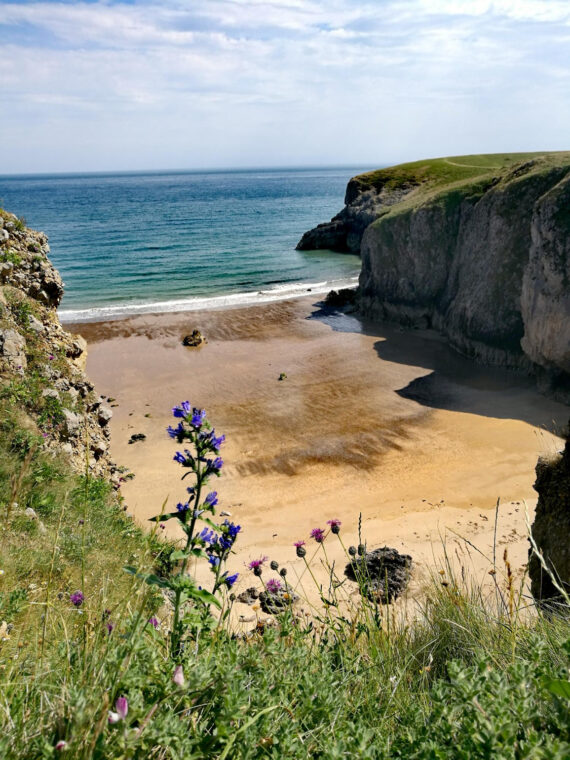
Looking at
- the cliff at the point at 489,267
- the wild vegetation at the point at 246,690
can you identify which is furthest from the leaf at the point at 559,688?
the cliff at the point at 489,267

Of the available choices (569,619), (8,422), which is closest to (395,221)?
(8,422)

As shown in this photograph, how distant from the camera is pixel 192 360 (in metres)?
23.7

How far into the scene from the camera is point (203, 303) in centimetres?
3369

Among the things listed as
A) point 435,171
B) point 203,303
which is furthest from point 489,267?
point 435,171

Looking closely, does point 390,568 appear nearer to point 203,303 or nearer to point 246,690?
point 246,690

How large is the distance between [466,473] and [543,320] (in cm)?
724

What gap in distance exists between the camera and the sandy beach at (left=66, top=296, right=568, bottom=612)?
11.2m

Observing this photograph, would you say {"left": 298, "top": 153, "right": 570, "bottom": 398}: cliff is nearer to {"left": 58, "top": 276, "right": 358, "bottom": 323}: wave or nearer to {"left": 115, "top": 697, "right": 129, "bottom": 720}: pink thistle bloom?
{"left": 58, "top": 276, "right": 358, "bottom": 323}: wave

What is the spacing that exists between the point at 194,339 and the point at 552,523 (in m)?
21.3

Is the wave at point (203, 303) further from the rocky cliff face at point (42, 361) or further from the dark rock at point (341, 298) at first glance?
the rocky cliff face at point (42, 361)

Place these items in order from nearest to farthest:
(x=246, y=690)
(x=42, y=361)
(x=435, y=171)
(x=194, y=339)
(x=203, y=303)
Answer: (x=246, y=690), (x=42, y=361), (x=194, y=339), (x=203, y=303), (x=435, y=171)

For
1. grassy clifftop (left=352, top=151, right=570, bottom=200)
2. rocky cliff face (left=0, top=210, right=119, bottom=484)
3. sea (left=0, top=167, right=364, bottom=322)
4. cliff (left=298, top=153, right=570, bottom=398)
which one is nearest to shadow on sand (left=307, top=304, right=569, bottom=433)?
cliff (left=298, top=153, right=570, bottom=398)

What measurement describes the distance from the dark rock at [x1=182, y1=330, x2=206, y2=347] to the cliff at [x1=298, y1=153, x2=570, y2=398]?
9.38m

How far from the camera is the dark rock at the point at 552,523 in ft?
19.9
